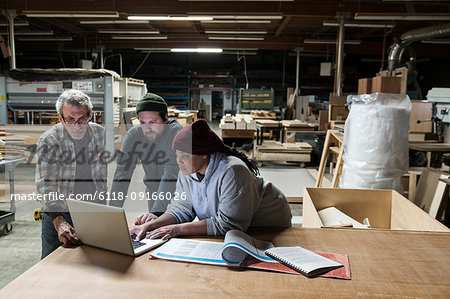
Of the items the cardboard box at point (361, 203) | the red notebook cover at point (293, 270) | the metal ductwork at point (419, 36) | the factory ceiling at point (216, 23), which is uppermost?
the factory ceiling at point (216, 23)

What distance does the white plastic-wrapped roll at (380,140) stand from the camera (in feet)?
9.75

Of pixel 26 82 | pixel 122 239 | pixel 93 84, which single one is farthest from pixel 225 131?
pixel 122 239

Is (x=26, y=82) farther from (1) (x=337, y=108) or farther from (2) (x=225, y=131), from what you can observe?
(1) (x=337, y=108)

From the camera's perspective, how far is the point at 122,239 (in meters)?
1.50

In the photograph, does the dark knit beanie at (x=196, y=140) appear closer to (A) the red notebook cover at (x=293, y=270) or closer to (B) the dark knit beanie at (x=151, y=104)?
(A) the red notebook cover at (x=293, y=270)

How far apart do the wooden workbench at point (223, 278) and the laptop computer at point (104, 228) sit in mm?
40

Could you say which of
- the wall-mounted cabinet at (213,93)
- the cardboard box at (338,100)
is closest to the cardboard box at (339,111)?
the cardboard box at (338,100)

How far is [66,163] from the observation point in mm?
2152

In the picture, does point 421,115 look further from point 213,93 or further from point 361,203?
point 213,93

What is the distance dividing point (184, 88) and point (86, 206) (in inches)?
510

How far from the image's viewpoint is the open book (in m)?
1.44

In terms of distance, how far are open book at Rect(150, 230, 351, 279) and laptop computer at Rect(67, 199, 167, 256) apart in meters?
0.10

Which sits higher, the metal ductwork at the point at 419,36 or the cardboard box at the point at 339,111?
the metal ductwork at the point at 419,36

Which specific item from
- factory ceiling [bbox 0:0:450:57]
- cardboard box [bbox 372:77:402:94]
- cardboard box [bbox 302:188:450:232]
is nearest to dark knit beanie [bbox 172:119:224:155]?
cardboard box [bbox 302:188:450:232]
